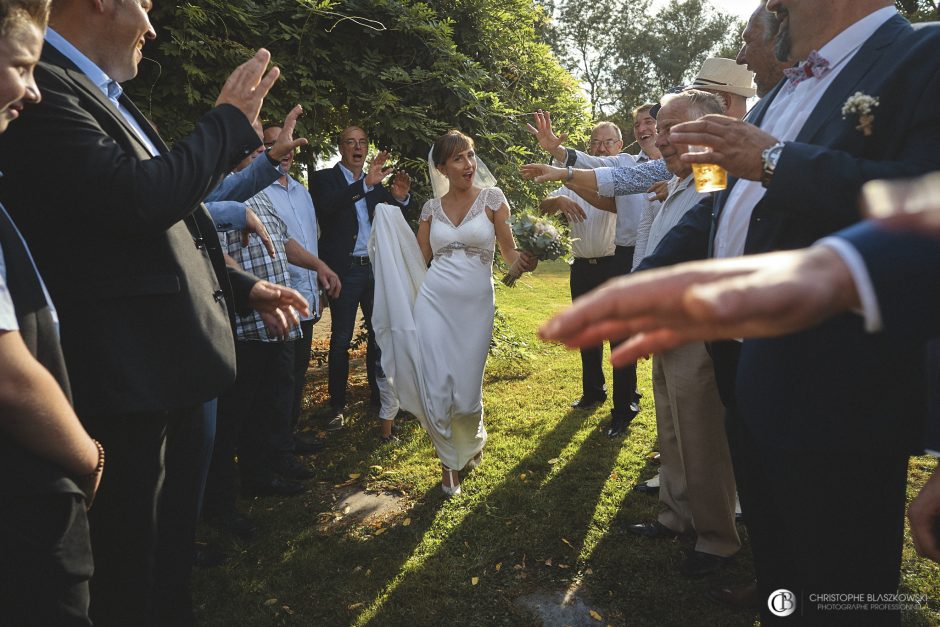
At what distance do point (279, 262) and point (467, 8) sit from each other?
3808mm

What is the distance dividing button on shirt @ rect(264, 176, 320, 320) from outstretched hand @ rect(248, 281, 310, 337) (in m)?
2.23

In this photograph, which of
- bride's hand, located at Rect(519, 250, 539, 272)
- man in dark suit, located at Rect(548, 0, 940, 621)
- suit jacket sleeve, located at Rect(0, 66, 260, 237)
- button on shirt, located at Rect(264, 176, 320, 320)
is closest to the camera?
man in dark suit, located at Rect(548, 0, 940, 621)

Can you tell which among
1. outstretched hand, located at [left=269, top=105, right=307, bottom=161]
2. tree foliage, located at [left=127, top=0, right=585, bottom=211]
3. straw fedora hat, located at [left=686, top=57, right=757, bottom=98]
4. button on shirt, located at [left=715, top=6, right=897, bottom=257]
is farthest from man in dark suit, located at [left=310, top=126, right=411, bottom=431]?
button on shirt, located at [left=715, top=6, right=897, bottom=257]

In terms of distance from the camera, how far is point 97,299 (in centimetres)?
184

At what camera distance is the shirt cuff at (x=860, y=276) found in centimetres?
84

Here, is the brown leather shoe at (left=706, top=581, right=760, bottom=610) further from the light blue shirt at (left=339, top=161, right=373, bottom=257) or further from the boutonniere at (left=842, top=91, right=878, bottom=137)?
the light blue shirt at (left=339, top=161, right=373, bottom=257)

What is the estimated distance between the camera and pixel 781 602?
1.98 meters

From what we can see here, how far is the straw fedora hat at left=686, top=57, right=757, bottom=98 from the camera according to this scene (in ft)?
14.4

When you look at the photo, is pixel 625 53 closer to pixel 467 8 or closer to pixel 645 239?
pixel 467 8

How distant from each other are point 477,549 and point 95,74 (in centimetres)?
301

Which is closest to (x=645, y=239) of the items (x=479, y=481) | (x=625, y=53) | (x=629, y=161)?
(x=629, y=161)

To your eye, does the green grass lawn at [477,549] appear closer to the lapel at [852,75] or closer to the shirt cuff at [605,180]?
the shirt cuff at [605,180]

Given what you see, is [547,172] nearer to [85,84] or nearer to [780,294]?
[85,84]

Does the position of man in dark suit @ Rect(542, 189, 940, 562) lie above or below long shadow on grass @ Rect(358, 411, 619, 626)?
above
